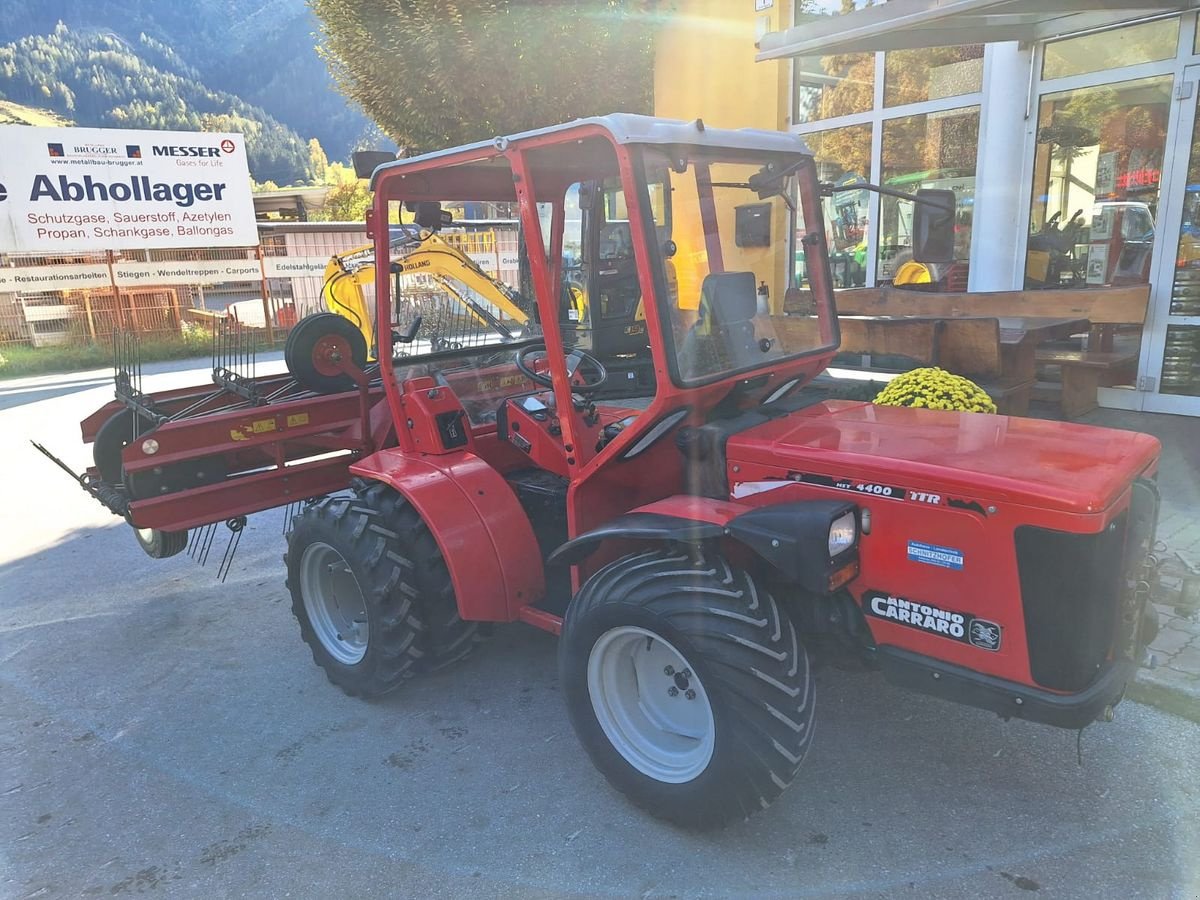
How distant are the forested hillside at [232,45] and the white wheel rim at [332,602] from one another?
128898 millimetres

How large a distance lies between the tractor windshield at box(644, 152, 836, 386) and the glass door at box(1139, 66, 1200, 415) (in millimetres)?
5076

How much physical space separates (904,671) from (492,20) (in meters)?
9.41

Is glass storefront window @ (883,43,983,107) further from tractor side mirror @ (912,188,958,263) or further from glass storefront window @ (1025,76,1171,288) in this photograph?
tractor side mirror @ (912,188,958,263)

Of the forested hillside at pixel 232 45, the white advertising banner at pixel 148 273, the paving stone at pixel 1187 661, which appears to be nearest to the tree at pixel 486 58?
the white advertising banner at pixel 148 273

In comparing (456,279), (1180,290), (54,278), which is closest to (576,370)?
(456,279)

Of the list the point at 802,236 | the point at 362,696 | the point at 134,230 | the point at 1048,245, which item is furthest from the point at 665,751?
the point at 134,230

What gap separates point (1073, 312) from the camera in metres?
6.46

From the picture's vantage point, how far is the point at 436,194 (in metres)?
3.69

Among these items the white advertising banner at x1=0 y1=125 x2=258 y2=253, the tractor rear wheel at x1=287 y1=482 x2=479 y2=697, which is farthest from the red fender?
the white advertising banner at x1=0 y1=125 x2=258 y2=253

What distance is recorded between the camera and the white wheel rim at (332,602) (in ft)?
12.3

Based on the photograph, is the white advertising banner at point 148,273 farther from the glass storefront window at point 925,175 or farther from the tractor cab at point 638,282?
the tractor cab at point 638,282

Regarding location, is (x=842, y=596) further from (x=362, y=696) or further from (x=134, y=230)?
(x=134, y=230)

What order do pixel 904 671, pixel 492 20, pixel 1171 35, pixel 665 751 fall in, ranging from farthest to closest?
pixel 492 20 → pixel 1171 35 → pixel 665 751 → pixel 904 671

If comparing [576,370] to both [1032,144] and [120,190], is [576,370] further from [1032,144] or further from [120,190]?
[120,190]
